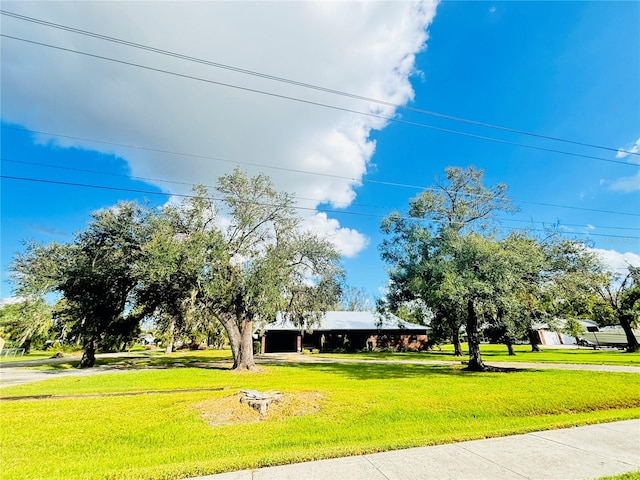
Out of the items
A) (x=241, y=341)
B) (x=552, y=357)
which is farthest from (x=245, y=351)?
(x=552, y=357)

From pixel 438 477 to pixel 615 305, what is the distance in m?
39.5

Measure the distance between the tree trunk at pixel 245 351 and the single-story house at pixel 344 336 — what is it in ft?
53.1

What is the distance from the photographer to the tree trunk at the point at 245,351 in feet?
59.5

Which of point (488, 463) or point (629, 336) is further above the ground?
point (629, 336)

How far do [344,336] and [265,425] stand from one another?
99.1 ft

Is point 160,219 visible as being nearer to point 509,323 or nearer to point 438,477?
point 438,477

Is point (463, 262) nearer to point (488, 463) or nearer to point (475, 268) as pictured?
point (475, 268)

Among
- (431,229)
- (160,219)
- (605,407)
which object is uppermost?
(160,219)

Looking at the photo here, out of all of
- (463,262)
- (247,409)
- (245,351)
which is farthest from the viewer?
(245,351)

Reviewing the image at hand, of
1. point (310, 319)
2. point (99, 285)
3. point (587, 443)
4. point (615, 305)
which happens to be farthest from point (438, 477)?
point (615, 305)

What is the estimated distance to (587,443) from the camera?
5301mm

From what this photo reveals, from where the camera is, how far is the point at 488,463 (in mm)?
4465

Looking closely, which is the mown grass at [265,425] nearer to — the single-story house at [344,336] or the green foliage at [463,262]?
the green foliage at [463,262]

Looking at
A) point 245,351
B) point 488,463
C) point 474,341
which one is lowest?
point 488,463
